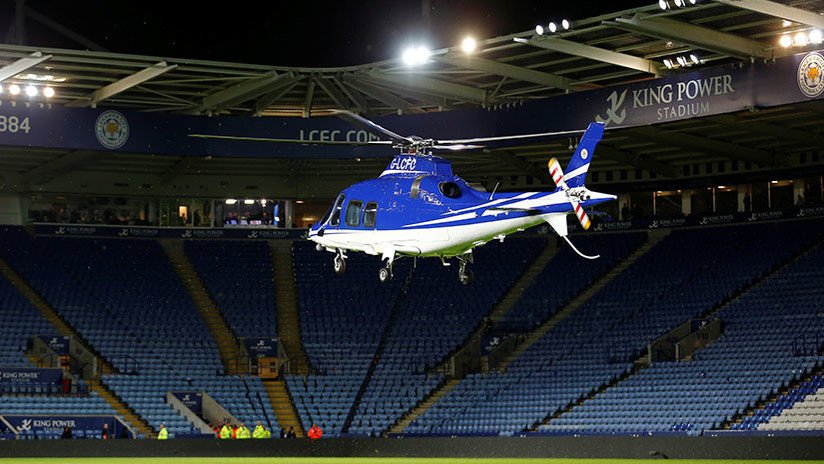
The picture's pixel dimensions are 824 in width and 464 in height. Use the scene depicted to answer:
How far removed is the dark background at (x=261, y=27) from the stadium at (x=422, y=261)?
717 mm

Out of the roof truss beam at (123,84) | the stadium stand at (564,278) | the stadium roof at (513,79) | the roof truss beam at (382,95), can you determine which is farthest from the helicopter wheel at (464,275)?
the stadium stand at (564,278)

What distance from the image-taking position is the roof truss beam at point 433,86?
42.7 metres

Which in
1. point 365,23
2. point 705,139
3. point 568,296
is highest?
point 365,23

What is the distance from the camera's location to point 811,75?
A: 3388 cm

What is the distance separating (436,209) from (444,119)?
48.3 ft

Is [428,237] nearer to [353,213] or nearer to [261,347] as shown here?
[353,213]

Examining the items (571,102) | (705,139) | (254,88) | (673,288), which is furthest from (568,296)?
(254,88)

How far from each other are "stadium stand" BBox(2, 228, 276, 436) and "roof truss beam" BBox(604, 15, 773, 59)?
18463mm

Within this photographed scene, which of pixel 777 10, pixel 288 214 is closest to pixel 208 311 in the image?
pixel 288 214

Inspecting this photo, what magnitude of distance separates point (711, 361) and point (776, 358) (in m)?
2.17

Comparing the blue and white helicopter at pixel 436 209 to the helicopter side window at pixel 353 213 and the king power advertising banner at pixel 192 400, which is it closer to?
the helicopter side window at pixel 353 213

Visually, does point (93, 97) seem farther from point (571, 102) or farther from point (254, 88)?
point (571, 102)

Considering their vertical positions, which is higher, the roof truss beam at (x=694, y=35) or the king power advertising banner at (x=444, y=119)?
the roof truss beam at (x=694, y=35)

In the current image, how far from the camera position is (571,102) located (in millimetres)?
40344
